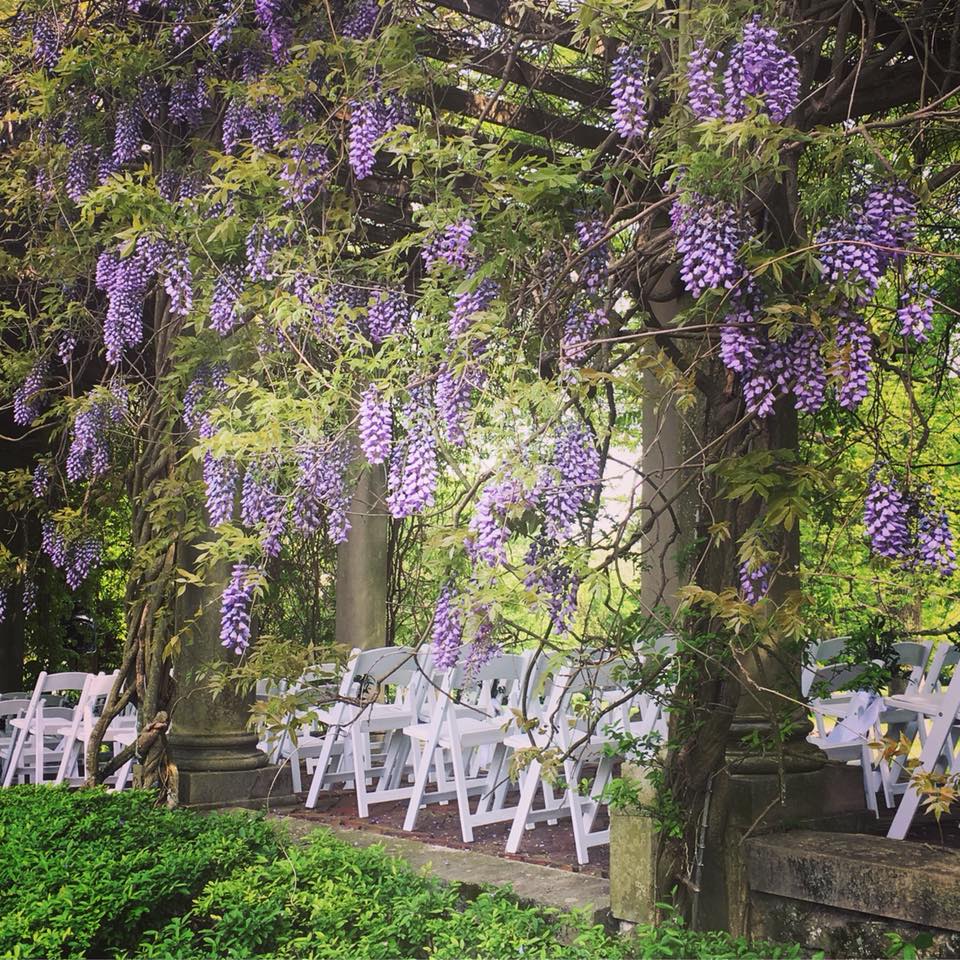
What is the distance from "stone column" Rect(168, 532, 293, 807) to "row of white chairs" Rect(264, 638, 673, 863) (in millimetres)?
427

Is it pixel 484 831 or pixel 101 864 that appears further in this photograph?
pixel 484 831

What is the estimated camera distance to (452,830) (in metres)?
5.85

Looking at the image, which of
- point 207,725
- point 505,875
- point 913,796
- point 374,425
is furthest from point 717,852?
point 207,725

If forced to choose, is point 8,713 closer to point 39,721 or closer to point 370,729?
point 39,721

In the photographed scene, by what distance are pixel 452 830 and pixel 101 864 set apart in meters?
2.67

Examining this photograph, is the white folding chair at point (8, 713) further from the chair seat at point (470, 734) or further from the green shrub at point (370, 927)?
the green shrub at point (370, 927)

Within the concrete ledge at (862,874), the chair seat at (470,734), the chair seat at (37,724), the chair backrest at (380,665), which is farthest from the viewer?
the chair seat at (37,724)

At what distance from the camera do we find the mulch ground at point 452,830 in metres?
5.11

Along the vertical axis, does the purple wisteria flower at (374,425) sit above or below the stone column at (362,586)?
above

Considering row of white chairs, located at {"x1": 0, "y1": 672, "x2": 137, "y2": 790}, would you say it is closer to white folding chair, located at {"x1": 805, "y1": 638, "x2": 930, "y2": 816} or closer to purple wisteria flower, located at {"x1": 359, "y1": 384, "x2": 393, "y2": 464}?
purple wisteria flower, located at {"x1": 359, "y1": 384, "x2": 393, "y2": 464}

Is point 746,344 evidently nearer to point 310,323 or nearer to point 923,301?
point 923,301

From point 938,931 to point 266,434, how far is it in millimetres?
2571

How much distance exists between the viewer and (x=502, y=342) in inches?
148

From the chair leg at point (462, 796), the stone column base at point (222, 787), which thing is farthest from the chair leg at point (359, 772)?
the chair leg at point (462, 796)
